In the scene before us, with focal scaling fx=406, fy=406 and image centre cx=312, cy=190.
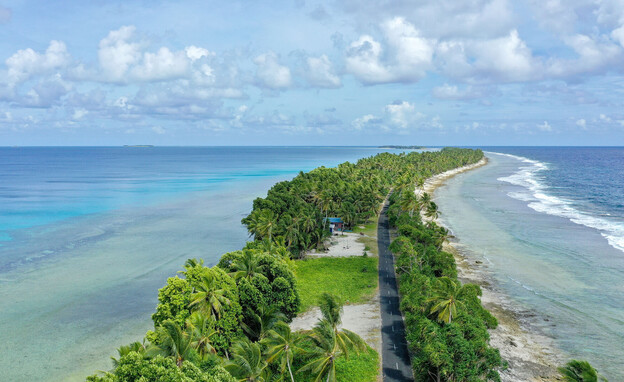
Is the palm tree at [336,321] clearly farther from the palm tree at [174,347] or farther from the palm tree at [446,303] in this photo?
the palm tree at [446,303]

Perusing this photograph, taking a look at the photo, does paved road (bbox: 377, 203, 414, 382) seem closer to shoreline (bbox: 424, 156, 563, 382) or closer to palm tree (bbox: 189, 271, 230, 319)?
shoreline (bbox: 424, 156, 563, 382)

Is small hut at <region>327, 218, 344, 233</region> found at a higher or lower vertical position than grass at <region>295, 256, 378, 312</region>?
higher

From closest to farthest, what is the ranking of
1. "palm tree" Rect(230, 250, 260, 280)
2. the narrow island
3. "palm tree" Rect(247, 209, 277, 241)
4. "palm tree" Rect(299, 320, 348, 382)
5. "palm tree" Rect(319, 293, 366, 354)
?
the narrow island → "palm tree" Rect(299, 320, 348, 382) → "palm tree" Rect(319, 293, 366, 354) → "palm tree" Rect(230, 250, 260, 280) → "palm tree" Rect(247, 209, 277, 241)

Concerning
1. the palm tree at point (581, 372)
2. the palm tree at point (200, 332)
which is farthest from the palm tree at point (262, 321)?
the palm tree at point (581, 372)

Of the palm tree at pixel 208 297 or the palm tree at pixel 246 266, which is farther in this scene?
the palm tree at pixel 246 266

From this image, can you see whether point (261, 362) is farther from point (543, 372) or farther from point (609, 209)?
point (609, 209)

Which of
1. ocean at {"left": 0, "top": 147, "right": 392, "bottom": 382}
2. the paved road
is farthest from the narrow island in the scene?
ocean at {"left": 0, "top": 147, "right": 392, "bottom": 382}

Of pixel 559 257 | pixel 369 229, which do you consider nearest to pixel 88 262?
pixel 369 229
